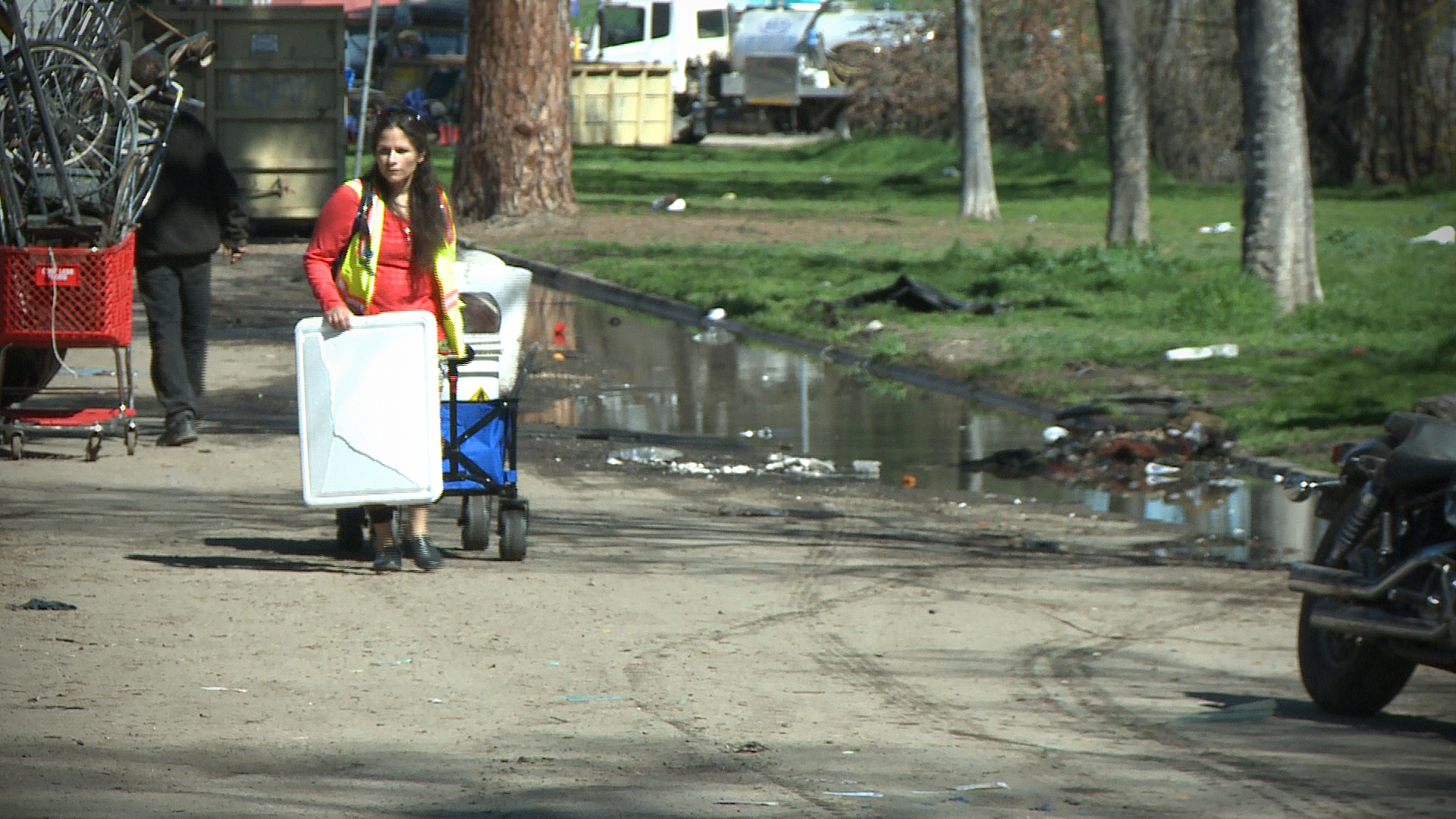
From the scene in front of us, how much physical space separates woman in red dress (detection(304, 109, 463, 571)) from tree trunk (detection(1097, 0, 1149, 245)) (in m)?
14.6

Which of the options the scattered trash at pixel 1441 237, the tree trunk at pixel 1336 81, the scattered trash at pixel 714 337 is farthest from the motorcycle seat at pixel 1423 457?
the tree trunk at pixel 1336 81

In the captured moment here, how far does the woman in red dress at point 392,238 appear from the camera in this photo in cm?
779

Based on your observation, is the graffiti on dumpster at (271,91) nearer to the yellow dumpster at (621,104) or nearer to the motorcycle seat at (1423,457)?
the motorcycle seat at (1423,457)

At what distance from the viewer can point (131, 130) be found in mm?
11828

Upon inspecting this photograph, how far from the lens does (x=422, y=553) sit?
807 centimetres

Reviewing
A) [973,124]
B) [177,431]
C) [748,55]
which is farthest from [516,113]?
[748,55]

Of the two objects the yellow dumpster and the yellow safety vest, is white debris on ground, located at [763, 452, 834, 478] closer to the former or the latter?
the yellow safety vest

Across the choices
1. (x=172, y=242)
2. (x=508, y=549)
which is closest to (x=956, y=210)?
(x=172, y=242)

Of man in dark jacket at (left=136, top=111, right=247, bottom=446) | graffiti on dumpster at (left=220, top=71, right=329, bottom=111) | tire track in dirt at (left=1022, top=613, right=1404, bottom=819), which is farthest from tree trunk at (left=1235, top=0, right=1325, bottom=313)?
graffiti on dumpster at (left=220, top=71, right=329, bottom=111)

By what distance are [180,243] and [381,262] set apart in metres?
3.46

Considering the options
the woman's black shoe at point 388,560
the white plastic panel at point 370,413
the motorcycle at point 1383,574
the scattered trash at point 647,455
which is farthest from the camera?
the scattered trash at point 647,455

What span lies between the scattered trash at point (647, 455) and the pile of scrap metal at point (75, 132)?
2.94m

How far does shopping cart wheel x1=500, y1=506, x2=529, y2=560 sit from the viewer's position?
8242 mm

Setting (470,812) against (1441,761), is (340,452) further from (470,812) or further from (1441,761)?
(1441,761)
